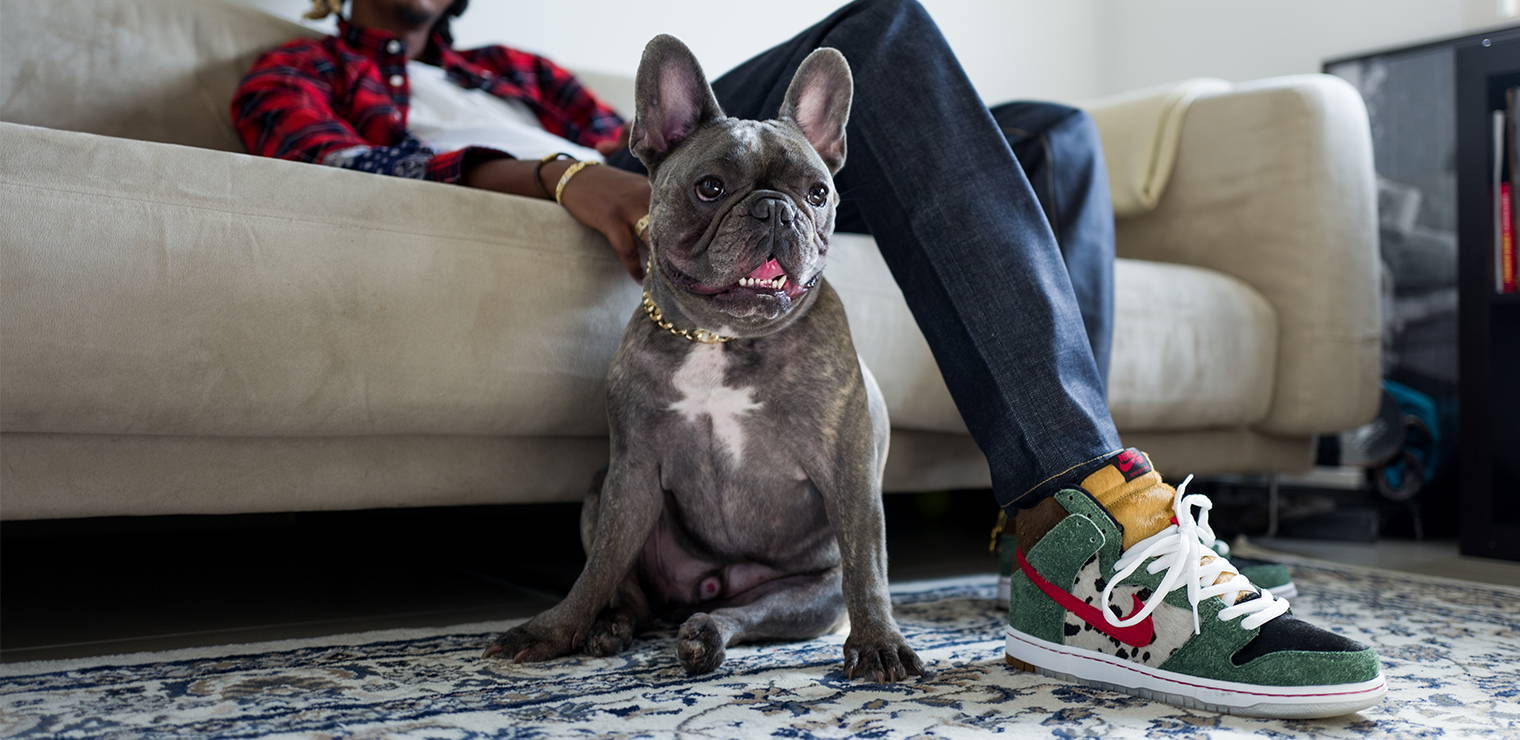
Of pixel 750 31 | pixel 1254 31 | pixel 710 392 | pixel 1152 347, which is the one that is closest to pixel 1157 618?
pixel 710 392

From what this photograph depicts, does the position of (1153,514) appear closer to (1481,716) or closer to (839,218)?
(1481,716)

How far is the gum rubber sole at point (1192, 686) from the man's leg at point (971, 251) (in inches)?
6.0

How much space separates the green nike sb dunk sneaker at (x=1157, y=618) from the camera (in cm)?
90

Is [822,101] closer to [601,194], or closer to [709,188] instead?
[709,188]

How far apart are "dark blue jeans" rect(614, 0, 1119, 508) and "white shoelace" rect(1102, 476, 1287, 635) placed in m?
0.11

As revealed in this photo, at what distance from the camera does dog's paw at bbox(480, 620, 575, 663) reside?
1.09 m

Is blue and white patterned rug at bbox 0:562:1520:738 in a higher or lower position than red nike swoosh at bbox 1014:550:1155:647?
lower

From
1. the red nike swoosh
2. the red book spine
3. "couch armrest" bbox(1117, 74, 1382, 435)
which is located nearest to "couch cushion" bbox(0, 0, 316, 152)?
the red nike swoosh

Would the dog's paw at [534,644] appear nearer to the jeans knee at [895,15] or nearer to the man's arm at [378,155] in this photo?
the man's arm at [378,155]

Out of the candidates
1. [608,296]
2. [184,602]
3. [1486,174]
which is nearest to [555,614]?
[608,296]

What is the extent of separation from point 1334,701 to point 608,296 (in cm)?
88

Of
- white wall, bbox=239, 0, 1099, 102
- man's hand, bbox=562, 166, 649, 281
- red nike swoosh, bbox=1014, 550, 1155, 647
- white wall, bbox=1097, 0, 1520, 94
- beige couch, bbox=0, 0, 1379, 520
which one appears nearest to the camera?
red nike swoosh, bbox=1014, 550, 1155, 647

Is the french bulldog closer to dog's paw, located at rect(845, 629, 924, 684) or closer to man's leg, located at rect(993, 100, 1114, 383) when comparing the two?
dog's paw, located at rect(845, 629, 924, 684)

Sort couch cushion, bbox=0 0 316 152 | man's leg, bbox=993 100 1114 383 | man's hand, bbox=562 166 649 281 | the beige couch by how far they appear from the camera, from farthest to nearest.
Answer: couch cushion, bbox=0 0 316 152
man's leg, bbox=993 100 1114 383
man's hand, bbox=562 166 649 281
the beige couch
